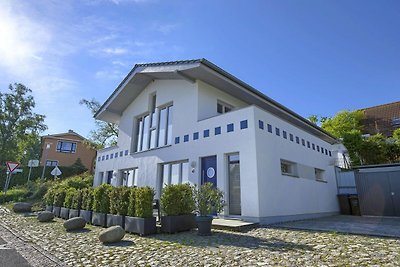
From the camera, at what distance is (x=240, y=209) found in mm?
8531

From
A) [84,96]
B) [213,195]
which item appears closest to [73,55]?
[213,195]

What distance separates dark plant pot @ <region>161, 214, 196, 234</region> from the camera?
6.61 m

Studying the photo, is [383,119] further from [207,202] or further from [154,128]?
[207,202]

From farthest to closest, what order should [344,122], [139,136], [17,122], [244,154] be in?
[17,122]
[344,122]
[139,136]
[244,154]

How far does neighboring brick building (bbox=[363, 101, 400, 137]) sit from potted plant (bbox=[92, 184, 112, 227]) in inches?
1074

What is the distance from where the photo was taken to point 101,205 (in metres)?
8.13

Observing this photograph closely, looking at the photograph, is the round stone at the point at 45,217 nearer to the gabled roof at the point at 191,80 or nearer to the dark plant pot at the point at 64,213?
the dark plant pot at the point at 64,213

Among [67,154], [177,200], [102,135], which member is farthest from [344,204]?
[67,154]

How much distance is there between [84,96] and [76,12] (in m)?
22.5

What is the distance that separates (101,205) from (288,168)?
25.4ft

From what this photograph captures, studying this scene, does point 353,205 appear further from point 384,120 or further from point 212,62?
point 384,120

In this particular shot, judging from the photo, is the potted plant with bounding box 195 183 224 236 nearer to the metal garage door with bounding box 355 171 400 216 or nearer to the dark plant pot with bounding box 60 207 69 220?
the dark plant pot with bounding box 60 207 69 220

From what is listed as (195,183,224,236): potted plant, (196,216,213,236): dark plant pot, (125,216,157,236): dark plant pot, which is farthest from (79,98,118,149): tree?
(196,216,213,236): dark plant pot

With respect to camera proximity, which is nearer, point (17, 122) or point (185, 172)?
point (185, 172)
